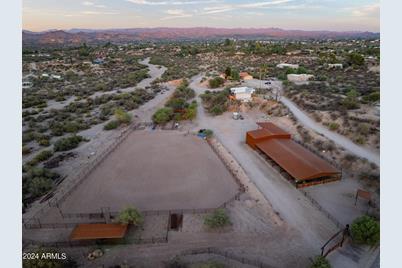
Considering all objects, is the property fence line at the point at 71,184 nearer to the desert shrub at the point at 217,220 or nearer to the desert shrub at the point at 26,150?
the desert shrub at the point at 26,150

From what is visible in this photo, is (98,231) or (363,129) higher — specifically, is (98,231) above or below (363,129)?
below

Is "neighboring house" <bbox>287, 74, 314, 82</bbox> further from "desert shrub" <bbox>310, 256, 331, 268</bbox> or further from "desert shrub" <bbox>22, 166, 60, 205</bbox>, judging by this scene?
"desert shrub" <bbox>22, 166, 60, 205</bbox>

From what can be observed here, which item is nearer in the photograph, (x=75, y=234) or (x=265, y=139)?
(x=75, y=234)

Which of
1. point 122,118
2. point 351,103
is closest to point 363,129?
point 351,103

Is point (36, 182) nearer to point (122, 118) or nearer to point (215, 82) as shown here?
point (122, 118)

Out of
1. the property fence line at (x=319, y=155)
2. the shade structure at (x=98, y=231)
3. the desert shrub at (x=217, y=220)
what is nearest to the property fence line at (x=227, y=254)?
the desert shrub at (x=217, y=220)

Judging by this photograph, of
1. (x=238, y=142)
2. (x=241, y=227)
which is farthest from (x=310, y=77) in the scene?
(x=241, y=227)

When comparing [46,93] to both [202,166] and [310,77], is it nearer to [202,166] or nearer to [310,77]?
[202,166]
